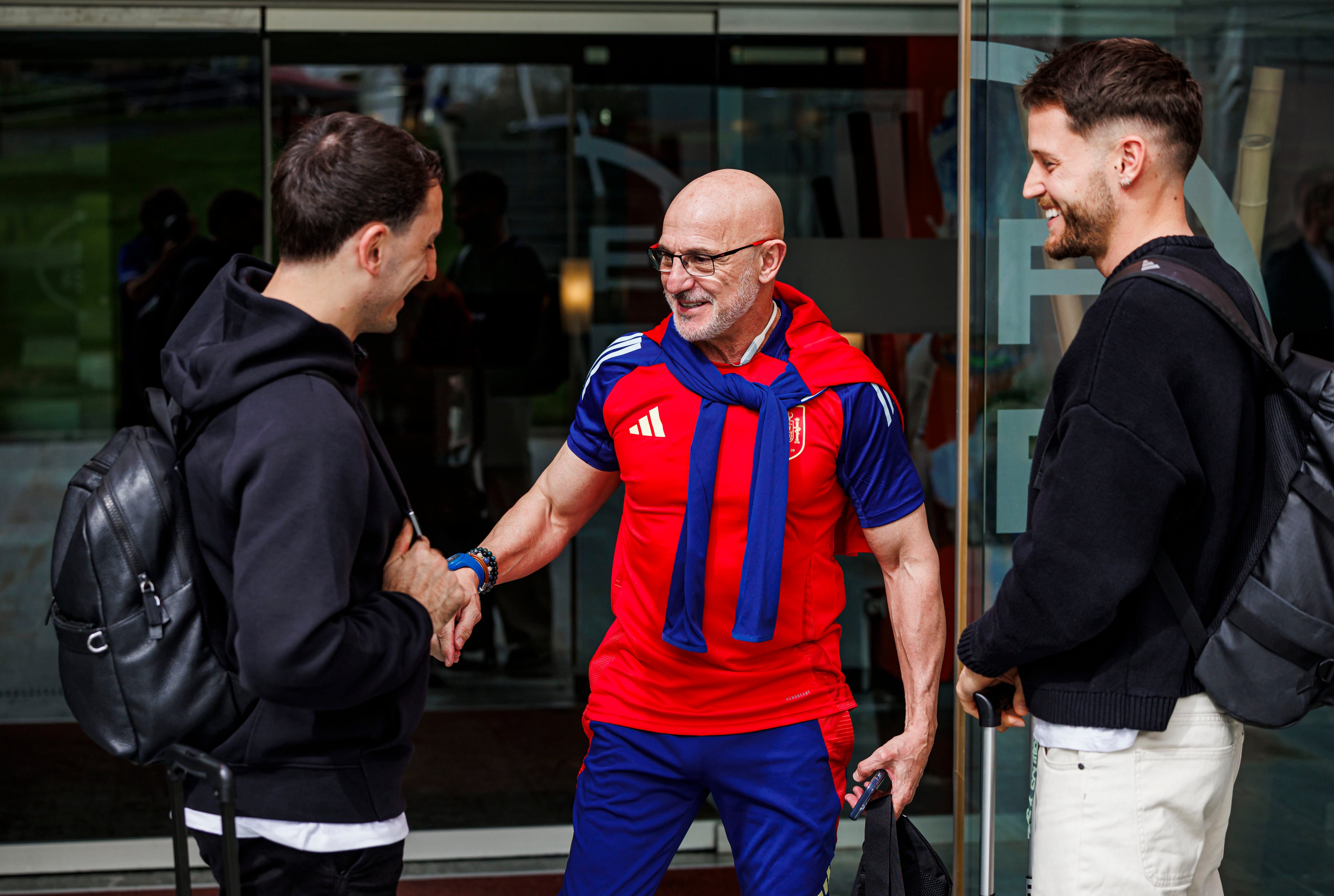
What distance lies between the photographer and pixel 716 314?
2.44 metres

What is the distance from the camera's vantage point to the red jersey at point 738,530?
7.90 feet

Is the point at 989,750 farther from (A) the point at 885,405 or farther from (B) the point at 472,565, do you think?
(B) the point at 472,565

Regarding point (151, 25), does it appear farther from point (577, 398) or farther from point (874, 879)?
point (874, 879)

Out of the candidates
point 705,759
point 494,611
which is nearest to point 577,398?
point 494,611

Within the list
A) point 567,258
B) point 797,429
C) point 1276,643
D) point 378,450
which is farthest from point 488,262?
point 1276,643

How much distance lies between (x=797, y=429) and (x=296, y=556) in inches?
45.2

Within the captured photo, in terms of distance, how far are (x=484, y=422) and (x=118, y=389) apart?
2.19m

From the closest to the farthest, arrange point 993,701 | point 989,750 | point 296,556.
Result: point 296,556 → point 993,701 → point 989,750

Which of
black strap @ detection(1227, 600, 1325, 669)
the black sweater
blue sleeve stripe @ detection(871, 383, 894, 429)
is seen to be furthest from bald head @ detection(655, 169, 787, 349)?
black strap @ detection(1227, 600, 1325, 669)

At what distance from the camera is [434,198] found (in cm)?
182

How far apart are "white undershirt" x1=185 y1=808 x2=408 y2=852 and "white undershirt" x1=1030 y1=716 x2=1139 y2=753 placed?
1045mm

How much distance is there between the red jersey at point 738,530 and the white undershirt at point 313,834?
780 mm

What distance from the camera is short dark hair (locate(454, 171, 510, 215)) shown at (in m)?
4.97

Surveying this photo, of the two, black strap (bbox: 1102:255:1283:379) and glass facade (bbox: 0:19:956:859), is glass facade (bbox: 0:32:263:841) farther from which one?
black strap (bbox: 1102:255:1283:379)
